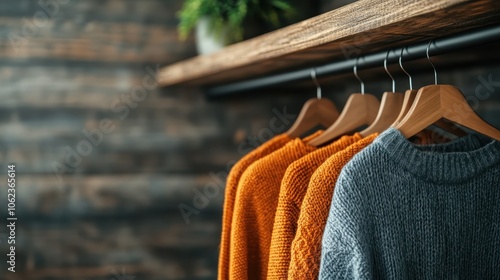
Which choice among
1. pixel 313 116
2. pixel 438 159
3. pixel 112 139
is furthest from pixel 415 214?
pixel 112 139

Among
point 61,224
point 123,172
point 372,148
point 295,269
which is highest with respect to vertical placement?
point 123,172

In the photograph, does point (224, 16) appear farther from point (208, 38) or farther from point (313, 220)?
point (313, 220)

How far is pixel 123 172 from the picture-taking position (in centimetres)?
198

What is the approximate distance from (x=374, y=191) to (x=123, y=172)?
111cm

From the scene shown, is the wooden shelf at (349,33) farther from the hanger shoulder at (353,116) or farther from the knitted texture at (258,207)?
the knitted texture at (258,207)

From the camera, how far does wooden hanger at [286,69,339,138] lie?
149 cm

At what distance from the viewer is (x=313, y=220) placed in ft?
3.53

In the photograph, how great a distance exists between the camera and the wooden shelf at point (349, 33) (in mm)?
937

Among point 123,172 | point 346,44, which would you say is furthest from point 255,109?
point 346,44

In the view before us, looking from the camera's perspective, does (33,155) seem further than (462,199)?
Yes

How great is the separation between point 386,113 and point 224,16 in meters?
0.72

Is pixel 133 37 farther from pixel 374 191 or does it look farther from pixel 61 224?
pixel 374 191

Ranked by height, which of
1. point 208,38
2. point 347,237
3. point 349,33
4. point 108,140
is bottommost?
point 347,237

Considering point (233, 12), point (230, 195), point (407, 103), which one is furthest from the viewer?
point (233, 12)
